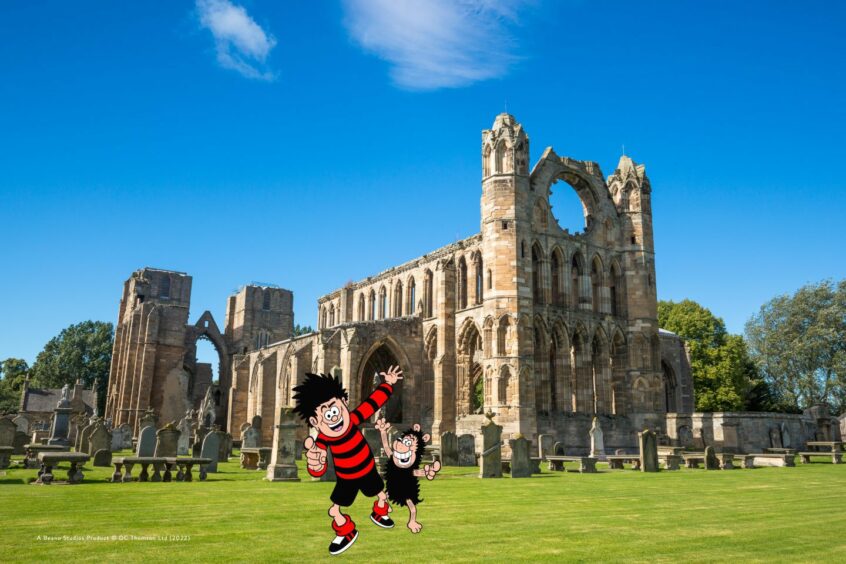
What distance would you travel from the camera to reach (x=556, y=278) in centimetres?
3638

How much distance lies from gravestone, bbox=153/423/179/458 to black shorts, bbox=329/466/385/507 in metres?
15.3

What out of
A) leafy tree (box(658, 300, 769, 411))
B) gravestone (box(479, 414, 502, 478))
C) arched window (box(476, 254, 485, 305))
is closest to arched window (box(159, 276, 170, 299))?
arched window (box(476, 254, 485, 305))

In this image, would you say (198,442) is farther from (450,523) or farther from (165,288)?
(165,288)

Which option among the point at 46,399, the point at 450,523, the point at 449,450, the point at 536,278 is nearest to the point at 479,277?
the point at 536,278

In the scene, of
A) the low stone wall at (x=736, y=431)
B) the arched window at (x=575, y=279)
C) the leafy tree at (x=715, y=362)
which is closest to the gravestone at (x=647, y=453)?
the low stone wall at (x=736, y=431)

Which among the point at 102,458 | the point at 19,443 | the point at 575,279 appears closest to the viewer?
the point at 102,458

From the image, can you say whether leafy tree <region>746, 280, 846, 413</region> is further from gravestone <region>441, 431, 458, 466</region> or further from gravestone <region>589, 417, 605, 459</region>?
gravestone <region>441, 431, 458, 466</region>

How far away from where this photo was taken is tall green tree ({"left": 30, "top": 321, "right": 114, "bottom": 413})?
74188 mm

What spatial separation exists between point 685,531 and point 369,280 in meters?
41.3

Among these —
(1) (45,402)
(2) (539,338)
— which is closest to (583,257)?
(2) (539,338)

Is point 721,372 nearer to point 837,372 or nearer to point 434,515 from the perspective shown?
point 837,372

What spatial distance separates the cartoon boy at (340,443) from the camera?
19.3ft

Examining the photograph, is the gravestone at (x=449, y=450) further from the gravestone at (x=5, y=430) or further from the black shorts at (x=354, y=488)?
the black shorts at (x=354, y=488)

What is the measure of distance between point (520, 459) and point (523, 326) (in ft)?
42.8
